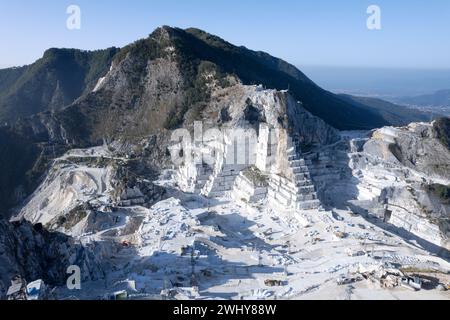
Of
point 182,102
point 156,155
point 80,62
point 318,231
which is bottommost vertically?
point 318,231

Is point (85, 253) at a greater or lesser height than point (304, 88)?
lesser

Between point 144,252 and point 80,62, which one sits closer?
point 144,252

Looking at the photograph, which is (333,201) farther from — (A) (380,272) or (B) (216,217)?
(A) (380,272)

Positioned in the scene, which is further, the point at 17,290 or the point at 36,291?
the point at 17,290

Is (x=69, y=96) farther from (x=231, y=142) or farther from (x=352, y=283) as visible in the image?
(x=352, y=283)

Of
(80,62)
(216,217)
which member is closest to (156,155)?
(216,217)
